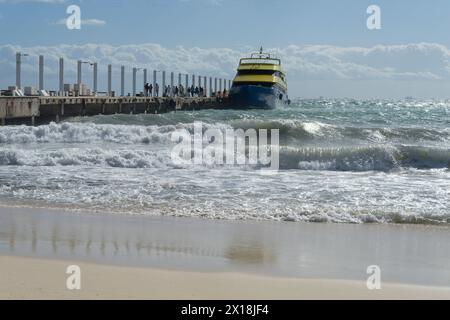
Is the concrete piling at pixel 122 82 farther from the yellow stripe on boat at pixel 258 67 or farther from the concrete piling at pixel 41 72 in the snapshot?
the concrete piling at pixel 41 72

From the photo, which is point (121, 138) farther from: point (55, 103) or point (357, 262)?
point (357, 262)

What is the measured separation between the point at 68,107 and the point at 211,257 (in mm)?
28379

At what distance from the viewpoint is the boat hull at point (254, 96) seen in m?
54.2

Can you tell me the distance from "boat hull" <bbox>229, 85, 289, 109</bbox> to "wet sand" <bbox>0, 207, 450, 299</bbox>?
4423 cm

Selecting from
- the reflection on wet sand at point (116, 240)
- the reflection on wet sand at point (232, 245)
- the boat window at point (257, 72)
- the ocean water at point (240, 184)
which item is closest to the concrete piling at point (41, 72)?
the ocean water at point (240, 184)

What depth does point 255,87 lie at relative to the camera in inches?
2144

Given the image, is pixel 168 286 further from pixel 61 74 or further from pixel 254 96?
pixel 254 96

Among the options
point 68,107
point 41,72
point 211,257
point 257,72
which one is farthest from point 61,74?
point 211,257

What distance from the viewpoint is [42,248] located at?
780 centimetres

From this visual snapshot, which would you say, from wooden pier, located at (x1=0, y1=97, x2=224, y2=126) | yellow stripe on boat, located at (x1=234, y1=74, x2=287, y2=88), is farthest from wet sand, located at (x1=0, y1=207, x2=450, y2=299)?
yellow stripe on boat, located at (x1=234, y1=74, x2=287, y2=88)
